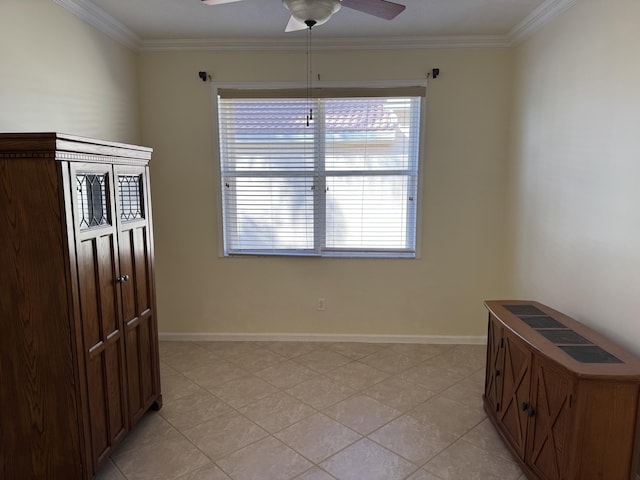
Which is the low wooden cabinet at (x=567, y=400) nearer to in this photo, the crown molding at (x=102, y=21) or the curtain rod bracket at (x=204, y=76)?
the curtain rod bracket at (x=204, y=76)

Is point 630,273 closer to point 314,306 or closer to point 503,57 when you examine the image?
point 503,57

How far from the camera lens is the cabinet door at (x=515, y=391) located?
2045 millimetres

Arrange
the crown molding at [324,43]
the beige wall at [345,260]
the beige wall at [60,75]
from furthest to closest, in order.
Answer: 1. the beige wall at [345,260]
2. the crown molding at [324,43]
3. the beige wall at [60,75]

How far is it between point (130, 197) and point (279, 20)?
1721mm

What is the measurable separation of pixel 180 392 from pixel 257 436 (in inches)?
31.9

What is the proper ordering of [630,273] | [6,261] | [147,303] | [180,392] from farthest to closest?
[180,392] → [147,303] → [630,273] → [6,261]

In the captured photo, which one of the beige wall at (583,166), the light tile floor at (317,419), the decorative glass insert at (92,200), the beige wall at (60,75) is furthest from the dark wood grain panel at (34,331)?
the beige wall at (583,166)

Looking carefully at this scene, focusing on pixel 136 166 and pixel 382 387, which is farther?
pixel 382 387

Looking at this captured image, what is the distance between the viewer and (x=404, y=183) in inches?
140

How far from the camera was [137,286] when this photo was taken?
7.74ft

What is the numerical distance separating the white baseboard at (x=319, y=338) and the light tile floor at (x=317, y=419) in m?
0.13

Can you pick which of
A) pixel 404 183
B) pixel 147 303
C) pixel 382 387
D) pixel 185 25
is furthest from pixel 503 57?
pixel 147 303

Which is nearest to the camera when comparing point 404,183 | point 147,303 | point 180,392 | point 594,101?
point 594,101

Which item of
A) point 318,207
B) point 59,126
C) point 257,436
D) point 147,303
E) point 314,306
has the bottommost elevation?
point 257,436
